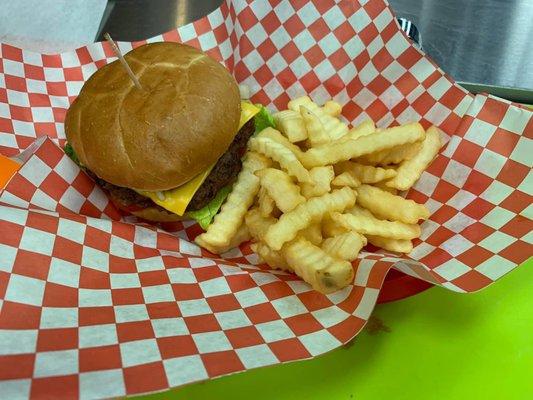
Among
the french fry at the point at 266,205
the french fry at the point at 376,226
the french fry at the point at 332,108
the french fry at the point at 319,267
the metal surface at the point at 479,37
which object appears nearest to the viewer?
the french fry at the point at 319,267

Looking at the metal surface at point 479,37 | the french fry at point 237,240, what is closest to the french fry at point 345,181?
the french fry at point 237,240

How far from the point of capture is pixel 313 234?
1606 mm

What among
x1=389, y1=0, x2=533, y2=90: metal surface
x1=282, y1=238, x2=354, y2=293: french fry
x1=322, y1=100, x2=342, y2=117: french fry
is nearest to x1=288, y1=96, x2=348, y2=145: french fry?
x1=322, y1=100, x2=342, y2=117: french fry

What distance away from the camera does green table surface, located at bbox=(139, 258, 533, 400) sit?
1.46m

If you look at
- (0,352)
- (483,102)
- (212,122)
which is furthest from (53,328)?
(483,102)

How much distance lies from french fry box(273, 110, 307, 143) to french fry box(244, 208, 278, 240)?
320 millimetres

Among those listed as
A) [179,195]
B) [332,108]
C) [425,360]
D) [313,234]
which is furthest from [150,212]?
[425,360]

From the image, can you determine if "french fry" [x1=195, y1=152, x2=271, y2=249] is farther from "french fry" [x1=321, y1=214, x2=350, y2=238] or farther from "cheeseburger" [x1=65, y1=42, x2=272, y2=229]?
"french fry" [x1=321, y1=214, x2=350, y2=238]

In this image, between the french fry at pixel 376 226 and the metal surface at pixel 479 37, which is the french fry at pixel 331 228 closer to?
the french fry at pixel 376 226

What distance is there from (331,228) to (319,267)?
24 centimetres

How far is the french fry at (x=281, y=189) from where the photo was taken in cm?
159

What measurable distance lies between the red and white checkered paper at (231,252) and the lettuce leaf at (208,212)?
13 cm

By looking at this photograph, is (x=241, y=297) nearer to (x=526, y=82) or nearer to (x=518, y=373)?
(x=518, y=373)

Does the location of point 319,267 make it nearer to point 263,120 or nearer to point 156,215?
point 156,215
